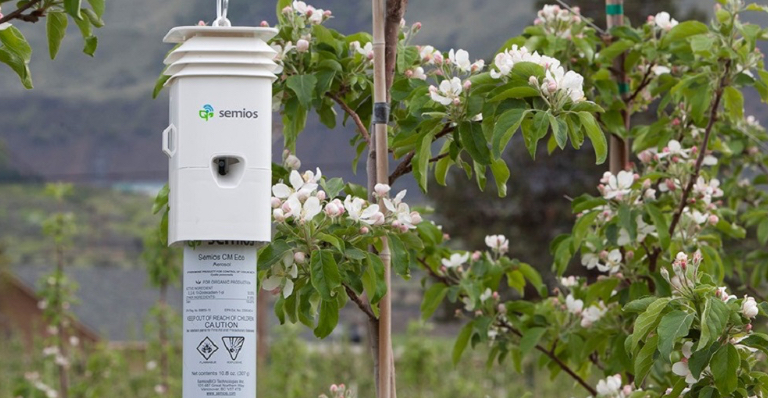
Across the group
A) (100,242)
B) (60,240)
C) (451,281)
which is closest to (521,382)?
(60,240)

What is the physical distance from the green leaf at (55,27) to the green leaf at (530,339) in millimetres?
1209

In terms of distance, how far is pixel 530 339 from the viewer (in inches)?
94.7

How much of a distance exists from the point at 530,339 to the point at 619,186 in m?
0.40

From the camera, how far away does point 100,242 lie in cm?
1581

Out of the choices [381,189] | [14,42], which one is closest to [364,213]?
[381,189]

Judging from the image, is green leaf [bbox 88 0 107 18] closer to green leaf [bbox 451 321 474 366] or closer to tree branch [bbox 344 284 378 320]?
tree branch [bbox 344 284 378 320]

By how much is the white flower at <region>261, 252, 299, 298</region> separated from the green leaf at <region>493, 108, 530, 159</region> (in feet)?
1.18

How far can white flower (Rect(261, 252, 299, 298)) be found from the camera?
169 centimetres

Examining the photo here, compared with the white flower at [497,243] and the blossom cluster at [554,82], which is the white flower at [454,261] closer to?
the white flower at [497,243]

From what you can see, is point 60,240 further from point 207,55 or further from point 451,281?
point 207,55

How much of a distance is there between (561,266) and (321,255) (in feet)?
3.03

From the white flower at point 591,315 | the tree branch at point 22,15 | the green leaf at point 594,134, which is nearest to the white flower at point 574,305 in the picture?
the white flower at point 591,315

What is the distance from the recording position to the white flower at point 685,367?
1.74 metres

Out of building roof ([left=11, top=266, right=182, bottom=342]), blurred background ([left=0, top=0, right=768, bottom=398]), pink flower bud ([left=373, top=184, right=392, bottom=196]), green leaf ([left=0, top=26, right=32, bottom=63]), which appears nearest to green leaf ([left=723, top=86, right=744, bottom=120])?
pink flower bud ([left=373, top=184, right=392, bottom=196])
